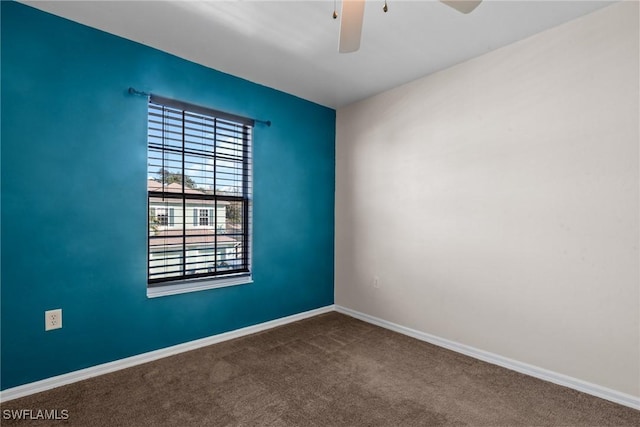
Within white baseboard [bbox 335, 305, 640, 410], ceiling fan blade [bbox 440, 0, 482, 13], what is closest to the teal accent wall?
white baseboard [bbox 335, 305, 640, 410]

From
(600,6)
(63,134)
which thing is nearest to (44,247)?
(63,134)

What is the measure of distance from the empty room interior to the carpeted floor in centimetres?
2

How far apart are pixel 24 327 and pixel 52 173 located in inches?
38.3

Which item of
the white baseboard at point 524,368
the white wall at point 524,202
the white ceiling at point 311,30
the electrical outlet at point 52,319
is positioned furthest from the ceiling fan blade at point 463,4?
the electrical outlet at point 52,319

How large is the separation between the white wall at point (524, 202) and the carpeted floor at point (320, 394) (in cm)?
32

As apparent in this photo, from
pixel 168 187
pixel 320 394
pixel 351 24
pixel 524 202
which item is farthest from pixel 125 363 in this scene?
pixel 524 202

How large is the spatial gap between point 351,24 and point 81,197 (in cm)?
204

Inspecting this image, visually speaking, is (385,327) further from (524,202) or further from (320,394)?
(524,202)

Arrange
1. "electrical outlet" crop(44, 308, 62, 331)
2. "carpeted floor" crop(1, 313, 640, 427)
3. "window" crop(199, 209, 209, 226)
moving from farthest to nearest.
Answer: "window" crop(199, 209, 209, 226) → "electrical outlet" crop(44, 308, 62, 331) → "carpeted floor" crop(1, 313, 640, 427)

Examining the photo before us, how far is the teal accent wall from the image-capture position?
2.05 meters

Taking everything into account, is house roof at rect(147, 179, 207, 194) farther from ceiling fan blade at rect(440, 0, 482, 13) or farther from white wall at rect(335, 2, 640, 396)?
ceiling fan blade at rect(440, 0, 482, 13)

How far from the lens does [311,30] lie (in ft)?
7.64

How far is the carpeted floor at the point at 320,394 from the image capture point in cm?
188

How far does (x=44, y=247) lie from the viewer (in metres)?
2.14
